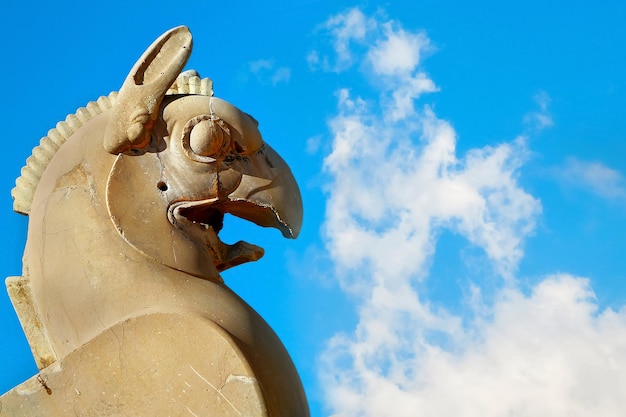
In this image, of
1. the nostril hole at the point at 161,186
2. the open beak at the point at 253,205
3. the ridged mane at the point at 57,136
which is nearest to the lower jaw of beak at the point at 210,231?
the open beak at the point at 253,205

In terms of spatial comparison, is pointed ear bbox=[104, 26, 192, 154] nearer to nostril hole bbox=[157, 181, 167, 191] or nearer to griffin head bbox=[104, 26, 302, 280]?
griffin head bbox=[104, 26, 302, 280]

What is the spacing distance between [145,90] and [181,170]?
1.59 ft

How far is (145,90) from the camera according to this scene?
504 cm

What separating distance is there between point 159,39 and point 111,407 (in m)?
2.02

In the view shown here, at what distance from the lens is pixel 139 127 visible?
4918 millimetres

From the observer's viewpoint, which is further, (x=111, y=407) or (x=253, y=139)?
(x=253, y=139)

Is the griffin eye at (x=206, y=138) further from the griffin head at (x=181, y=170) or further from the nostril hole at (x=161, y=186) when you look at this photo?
the nostril hole at (x=161, y=186)

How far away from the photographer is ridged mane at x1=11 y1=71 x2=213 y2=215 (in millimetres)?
5441

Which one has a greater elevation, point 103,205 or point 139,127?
point 139,127

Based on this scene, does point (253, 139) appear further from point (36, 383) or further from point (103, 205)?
point (36, 383)

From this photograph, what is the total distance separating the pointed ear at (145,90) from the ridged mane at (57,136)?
32cm

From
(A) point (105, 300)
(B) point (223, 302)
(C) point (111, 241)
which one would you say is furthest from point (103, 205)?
(B) point (223, 302)

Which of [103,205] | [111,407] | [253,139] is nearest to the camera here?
[111,407]

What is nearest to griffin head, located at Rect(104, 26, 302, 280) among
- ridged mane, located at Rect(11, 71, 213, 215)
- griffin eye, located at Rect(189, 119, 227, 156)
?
griffin eye, located at Rect(189, 119, 227, 156)
